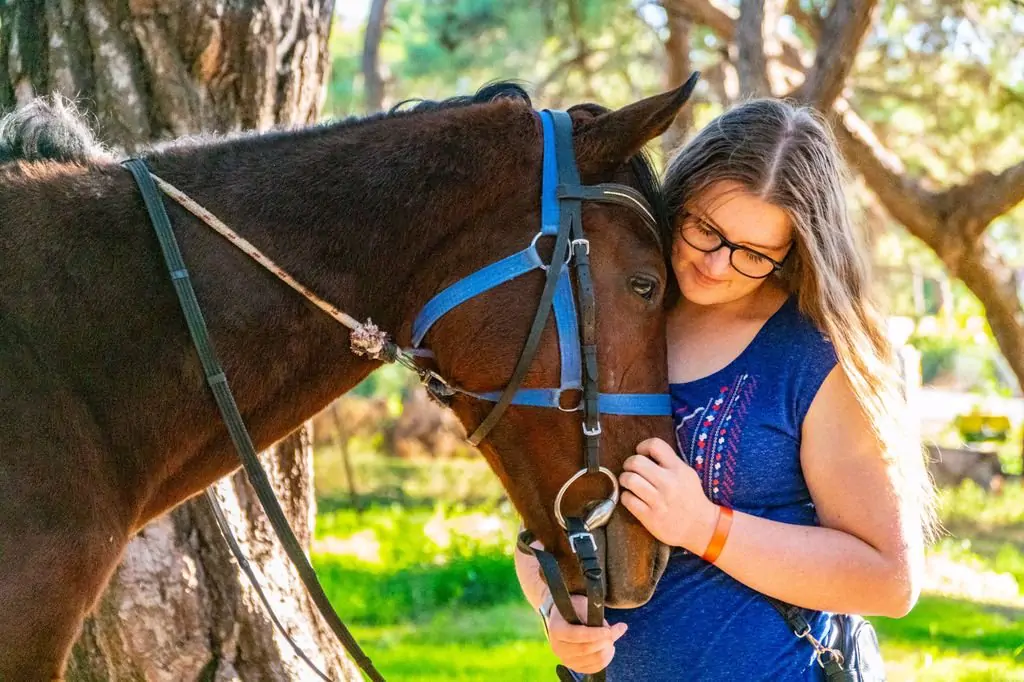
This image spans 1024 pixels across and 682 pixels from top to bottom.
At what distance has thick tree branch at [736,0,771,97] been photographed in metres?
6.18

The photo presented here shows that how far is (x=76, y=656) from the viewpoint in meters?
3.09

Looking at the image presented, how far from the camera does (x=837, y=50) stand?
5.86m

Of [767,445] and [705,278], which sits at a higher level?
[705,278]

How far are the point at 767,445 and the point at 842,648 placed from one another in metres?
0.47

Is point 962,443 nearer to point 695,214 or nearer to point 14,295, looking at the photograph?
point 695,214

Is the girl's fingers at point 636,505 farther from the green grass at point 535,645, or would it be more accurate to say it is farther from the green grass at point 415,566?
the green grass at point 415,566

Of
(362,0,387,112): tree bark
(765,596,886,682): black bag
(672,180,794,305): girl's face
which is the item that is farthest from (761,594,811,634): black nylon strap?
(362,0,387,112): tree bark

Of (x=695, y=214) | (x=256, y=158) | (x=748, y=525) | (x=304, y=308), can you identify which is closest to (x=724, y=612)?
(x=748, y=525)

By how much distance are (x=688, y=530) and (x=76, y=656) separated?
6.62 feet

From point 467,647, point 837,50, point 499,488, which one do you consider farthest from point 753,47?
point 499,488

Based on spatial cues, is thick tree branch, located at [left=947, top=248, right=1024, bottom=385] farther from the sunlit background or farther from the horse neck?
the horse neck

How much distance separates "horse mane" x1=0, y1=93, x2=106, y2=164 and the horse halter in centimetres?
84

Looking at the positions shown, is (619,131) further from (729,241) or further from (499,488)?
(499,488)

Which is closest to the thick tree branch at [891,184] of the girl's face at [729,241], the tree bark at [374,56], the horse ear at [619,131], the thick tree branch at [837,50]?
the thick tree branch at [837,50]
